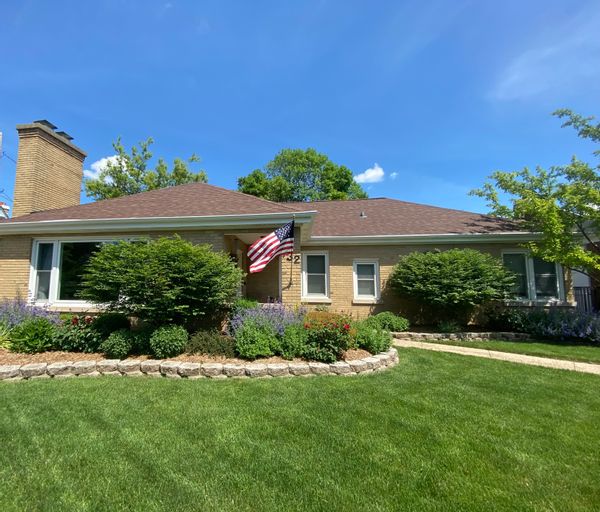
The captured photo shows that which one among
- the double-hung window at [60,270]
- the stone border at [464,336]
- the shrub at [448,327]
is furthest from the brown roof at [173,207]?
the shrub at [448,327]

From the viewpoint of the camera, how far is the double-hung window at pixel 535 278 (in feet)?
38.3

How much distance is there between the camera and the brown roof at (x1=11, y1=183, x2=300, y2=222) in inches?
363

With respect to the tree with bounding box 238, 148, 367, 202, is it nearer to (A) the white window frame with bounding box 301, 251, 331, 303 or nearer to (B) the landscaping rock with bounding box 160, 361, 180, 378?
(A) the white window frame with bounding box 301, 251, 331, 303

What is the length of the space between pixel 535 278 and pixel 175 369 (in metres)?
12.1

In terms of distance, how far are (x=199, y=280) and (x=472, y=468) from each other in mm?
5337

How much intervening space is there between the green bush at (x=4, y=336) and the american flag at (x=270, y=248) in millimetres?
5420

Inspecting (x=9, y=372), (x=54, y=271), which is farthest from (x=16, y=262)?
(x=9, y=372)

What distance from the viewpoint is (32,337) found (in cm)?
688

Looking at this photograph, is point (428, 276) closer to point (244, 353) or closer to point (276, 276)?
point (276, 276)

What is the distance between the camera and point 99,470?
294 cm

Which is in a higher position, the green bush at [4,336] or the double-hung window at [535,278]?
the double-hung window at [535,278]

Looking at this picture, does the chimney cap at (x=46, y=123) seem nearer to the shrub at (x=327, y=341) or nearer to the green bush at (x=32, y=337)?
the green bush at (x=32, y=337)

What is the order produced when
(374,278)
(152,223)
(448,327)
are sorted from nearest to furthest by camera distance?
(152,223), (448,327), (374,278)

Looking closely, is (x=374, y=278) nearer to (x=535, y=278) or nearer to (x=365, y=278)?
(x=365, y=278)
